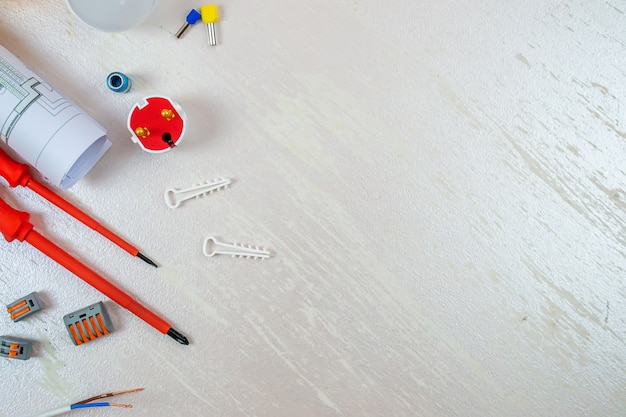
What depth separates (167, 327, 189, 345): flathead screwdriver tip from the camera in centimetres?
85

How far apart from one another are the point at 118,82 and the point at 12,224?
0.93 feet

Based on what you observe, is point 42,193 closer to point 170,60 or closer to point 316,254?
point 170,60

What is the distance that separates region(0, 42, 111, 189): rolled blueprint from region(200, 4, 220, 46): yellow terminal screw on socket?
24 cm

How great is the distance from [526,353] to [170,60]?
2.59 feet

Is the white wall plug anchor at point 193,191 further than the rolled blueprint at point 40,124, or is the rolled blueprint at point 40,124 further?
the white wall plug anchor at point 193,191

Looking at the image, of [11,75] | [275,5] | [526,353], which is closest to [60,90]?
[11,75]

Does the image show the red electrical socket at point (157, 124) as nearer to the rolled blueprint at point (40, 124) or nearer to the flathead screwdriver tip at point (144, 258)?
the rolled blueprint at point (40, 124)

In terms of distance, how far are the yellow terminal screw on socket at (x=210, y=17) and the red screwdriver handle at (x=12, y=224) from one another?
42cm

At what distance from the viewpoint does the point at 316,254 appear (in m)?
0.87

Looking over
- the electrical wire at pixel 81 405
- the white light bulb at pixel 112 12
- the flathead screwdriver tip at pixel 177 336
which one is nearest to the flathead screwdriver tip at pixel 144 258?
the flathead screwdriver tip at pixel 177 336

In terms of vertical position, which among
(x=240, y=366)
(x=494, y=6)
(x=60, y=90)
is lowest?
(x=240, y=366)

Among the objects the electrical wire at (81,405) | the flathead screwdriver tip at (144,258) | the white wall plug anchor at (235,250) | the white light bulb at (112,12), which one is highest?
the white light bulb at (112,12)

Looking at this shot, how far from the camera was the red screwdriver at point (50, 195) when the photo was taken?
2.66ft

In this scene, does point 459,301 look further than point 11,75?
Yes
